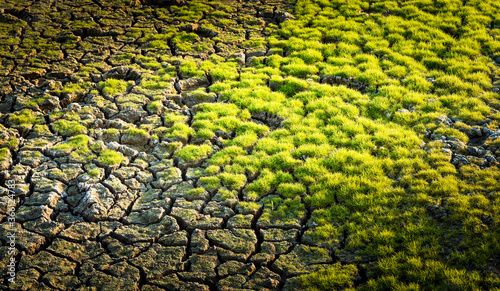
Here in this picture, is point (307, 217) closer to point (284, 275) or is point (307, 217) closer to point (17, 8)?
point (284, 275)

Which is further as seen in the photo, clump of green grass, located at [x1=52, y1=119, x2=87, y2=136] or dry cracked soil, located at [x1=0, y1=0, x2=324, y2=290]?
clump of green grass, located at [x1=52, y1=119, x2=87, y2=136]

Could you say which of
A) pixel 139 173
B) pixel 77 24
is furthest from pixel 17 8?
pixel 139 173

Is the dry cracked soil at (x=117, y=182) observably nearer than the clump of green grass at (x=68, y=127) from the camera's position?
Yes

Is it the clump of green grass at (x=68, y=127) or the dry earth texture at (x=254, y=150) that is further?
the clump of green grass at (x=68, y=127)

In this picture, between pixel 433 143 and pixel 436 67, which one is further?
pixel 436 67

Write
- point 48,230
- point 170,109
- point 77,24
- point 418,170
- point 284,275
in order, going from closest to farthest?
point 284,275 → point 48,230 → point 418,170 → point 170,109 → point 77,24

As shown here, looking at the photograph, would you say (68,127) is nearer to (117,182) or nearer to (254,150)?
(117,182)

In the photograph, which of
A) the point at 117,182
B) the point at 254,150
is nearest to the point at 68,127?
the point at 117,182

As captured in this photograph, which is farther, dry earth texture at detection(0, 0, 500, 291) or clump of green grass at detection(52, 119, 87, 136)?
clump of green grass at detection(52, 119, 87, 136)
